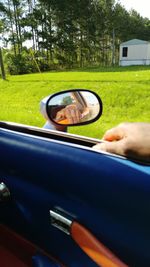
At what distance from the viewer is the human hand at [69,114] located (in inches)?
77.7

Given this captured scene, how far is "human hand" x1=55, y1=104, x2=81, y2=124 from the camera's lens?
6.48 ft

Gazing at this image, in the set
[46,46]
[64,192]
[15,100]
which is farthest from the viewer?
[46,46]

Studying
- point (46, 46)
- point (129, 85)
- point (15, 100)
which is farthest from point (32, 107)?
point (46, 46)

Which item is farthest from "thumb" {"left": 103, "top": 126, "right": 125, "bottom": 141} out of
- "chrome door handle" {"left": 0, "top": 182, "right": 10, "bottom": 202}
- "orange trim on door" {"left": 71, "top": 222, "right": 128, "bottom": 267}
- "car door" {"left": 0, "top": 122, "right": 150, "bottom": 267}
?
"chrome door handle" {"left": 0, "top": 182, "right": 10, "bottom": 202}

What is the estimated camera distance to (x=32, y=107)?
31.9 ft

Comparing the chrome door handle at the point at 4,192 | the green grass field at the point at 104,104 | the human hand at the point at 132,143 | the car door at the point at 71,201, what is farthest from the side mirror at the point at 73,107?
the green grass field at the point at 104,104

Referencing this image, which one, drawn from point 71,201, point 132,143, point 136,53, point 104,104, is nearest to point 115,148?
point 132,143

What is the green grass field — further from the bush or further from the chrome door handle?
the bush

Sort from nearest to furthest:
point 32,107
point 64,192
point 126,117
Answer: point 64,192 → point 126,117 → point 32,107

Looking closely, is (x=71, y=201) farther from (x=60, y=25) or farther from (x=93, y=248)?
(x=60, y=25)

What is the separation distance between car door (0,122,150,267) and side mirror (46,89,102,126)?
0.21 metres

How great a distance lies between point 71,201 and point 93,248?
0.21 meters

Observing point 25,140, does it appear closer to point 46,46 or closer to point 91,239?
point 91,239

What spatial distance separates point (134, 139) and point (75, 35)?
4810 cm
